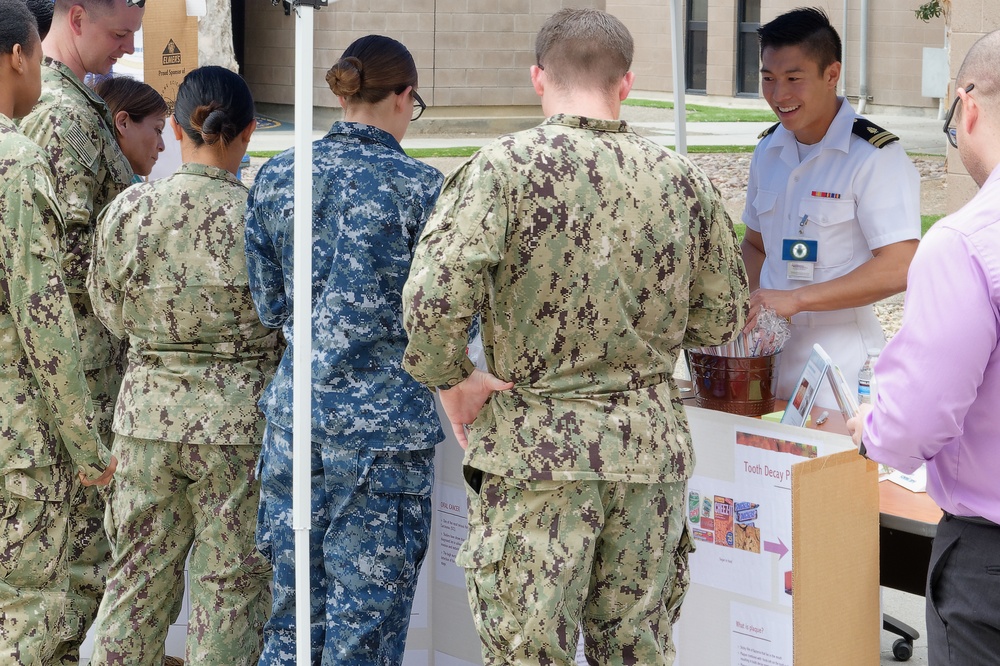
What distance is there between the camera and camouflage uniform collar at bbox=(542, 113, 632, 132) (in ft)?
7.32

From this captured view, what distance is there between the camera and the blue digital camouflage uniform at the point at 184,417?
2846 millimetres

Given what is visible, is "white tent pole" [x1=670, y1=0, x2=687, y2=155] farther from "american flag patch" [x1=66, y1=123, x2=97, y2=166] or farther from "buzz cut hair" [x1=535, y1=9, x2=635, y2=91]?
"american flag patch" [x1=66, y1=123, x2=97, y2=166]

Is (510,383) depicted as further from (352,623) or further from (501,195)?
(352,623)

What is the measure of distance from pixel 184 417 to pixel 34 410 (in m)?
0.42

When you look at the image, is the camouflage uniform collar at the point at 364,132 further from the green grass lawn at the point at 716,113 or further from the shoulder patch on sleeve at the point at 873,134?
the green grass lawn at the point at 716,113

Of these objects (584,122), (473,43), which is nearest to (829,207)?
(584,122)

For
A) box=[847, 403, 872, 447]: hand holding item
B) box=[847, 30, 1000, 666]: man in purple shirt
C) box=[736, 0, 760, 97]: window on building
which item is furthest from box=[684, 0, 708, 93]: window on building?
box=[847, 30, 1000, 666]: man in purple shirt

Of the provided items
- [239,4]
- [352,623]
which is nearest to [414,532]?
[352,623]

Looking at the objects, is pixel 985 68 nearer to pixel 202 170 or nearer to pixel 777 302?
pixel 777 302

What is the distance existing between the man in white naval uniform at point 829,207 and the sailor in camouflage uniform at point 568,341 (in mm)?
962

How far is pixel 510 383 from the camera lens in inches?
89.6

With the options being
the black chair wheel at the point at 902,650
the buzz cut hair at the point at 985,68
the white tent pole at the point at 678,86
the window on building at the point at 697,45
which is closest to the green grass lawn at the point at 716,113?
the window on building at the point at 697,45

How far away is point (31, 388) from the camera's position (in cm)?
255

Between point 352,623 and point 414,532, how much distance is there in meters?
0.27
